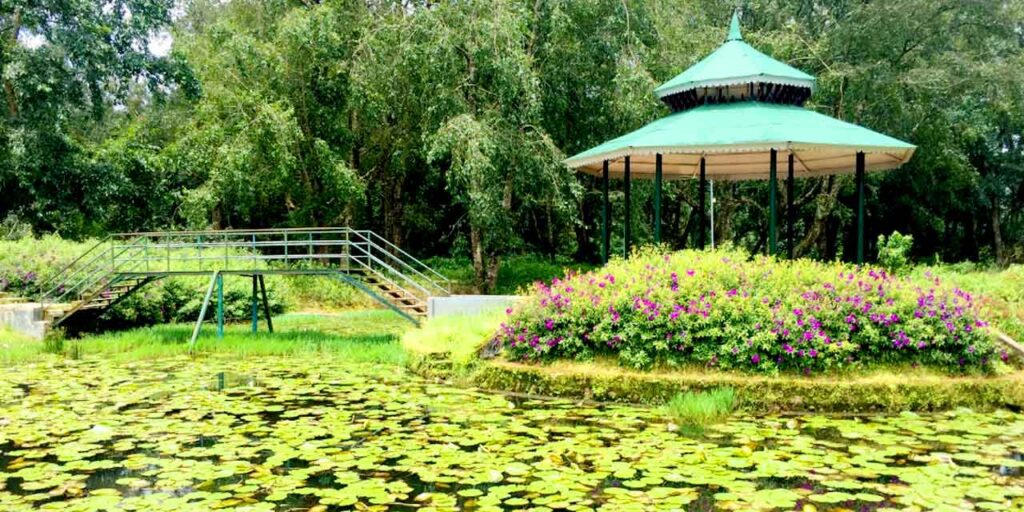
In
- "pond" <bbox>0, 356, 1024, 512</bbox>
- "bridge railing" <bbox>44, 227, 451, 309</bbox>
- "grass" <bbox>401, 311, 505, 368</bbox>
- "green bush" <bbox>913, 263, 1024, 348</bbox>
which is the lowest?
"pond" <bbox>0, 356, 1024, 512</bbox>

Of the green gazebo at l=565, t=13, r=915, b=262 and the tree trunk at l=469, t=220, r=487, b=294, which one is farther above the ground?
the green gazebo at l=565, t=13, r=915, b=262

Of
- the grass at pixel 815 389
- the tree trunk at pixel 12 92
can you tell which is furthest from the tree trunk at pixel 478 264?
the grass at pixel 815 389

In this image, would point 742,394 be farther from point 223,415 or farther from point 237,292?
point 237,292

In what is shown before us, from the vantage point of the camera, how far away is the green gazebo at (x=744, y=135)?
1347 centimetres

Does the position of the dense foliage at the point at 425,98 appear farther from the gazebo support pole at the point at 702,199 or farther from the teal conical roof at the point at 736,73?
the teal conical roof at the point at 736,73

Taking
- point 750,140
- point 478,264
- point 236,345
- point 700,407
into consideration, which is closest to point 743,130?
point 750,140

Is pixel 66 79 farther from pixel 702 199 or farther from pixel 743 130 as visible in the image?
pixel 743 130

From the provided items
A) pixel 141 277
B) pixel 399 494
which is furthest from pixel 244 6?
pixel 399 494

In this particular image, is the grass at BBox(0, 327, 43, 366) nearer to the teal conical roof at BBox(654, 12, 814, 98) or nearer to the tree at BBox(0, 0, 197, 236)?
the tree at BBox(0, 0, 197, 236)

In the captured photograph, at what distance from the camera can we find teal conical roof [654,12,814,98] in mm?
15086

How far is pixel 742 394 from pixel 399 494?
16.5ft

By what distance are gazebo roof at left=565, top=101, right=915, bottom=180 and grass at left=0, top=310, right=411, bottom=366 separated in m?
5.09

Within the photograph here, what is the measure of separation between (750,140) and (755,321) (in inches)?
152

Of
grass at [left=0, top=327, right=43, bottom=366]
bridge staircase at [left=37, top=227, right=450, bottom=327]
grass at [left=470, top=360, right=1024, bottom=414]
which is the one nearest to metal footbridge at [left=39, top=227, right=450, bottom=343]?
bridge staircase at [left=37, top=227, right=450, bottom=327]
